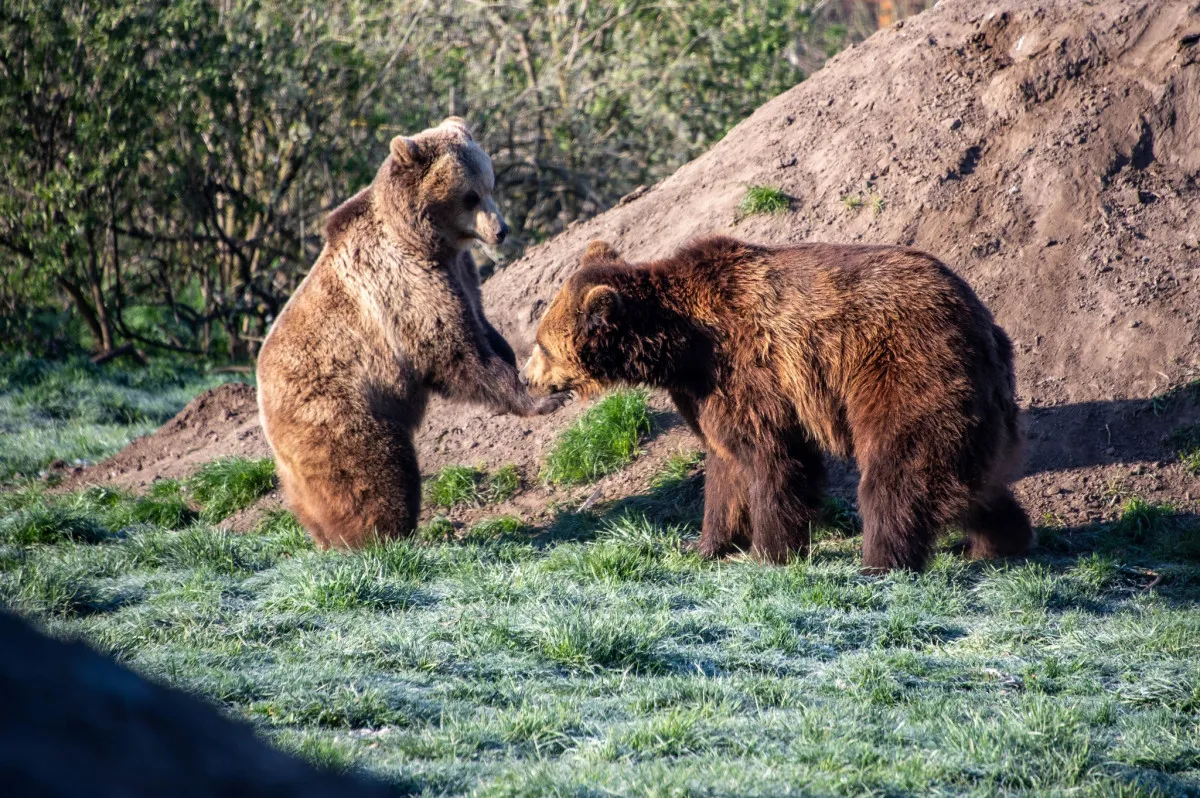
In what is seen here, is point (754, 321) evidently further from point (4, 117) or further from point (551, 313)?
point (4, 117)

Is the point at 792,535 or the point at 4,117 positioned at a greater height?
the point at 4,117

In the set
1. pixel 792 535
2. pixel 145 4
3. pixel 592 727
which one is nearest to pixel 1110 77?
pixel 792 535

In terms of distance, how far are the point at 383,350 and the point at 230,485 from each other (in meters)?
2.16

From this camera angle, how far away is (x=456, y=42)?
1470 centimetres

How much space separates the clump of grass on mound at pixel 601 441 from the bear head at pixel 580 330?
1111 mm

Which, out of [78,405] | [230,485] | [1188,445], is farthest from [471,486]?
[78,405]

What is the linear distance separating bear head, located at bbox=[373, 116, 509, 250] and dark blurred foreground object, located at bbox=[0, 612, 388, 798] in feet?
18.9

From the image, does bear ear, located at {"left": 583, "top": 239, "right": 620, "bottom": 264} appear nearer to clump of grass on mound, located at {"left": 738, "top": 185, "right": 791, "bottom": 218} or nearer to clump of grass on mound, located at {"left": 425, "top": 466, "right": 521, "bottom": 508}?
clump of grass on mound, located at {"left": 425, "top": 466, "right": 521, "bottom": 508}

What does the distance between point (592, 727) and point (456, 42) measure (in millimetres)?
12499

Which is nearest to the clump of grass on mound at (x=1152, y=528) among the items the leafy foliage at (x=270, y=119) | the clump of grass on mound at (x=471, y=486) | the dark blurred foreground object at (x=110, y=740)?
the clump of grass on mound at (x=471, y=486)

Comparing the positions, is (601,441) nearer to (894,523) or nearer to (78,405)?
(894,523)

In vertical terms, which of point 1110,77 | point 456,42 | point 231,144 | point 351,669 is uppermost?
point 456,42

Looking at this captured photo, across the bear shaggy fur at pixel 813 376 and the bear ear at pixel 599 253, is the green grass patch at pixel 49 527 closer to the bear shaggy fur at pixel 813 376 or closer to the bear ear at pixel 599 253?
the bear shaggy fur at pixel 813 376

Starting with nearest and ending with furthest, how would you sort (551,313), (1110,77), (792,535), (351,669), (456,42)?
(351,669)
(792,535)
(551,313)
(1110,77)
(456,42)
